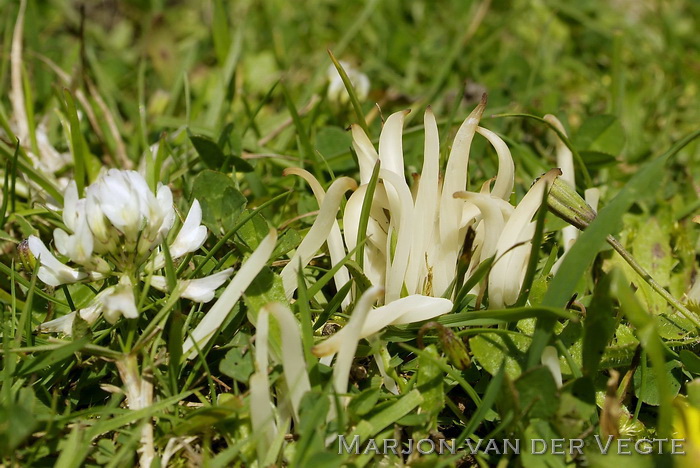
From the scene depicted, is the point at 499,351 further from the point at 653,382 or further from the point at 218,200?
the point at 218,200

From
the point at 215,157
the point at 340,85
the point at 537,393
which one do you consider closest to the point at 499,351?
the point at 537,393

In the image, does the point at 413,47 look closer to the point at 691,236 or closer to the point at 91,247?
the point at 691,236

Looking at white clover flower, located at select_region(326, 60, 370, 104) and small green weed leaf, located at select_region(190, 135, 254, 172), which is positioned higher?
white clover flower, located at select_region(326, 60, 370, 104)

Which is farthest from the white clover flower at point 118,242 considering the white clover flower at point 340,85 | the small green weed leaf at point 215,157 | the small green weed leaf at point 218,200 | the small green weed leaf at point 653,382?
the white clover flower at point 340,85

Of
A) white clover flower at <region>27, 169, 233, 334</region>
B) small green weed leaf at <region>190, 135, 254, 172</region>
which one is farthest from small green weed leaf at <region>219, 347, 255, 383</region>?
small green weed leaf at <region>190, 135, 254, 172</region>

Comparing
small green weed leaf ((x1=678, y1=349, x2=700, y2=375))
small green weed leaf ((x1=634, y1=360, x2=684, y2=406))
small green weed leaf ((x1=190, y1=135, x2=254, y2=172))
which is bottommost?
small green weed leaf ((x1=634, y1=360, x2=684, y2=406))

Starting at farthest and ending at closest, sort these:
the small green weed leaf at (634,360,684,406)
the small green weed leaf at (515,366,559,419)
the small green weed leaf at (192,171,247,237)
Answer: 1. the small green weed leaf at (192,171,247,237)
2. the small green weed leaf at (634,360,684,406)
3. the small green weed leaf at (515,366,559,419)

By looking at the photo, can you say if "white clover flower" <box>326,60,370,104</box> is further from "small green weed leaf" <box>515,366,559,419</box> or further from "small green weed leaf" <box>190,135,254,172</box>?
"small green weed leaf" <box>515,366,559,419</box>

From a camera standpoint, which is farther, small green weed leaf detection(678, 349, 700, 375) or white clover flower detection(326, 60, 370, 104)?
white clover flower detection(326, 60, 370, 104)
